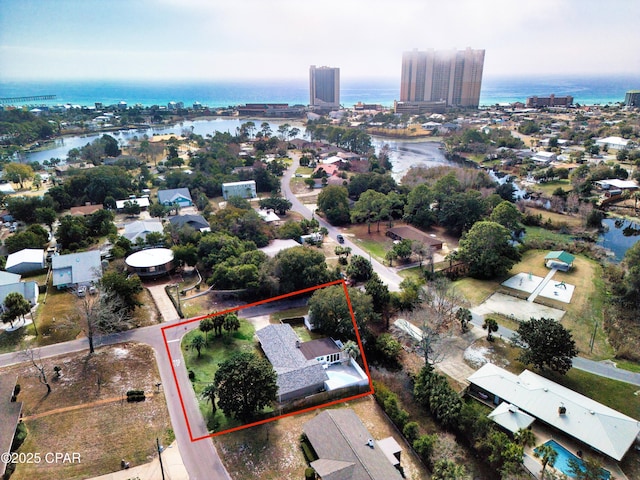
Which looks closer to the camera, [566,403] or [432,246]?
[566,403]

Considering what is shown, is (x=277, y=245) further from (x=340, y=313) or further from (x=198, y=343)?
(x=198, y=343)

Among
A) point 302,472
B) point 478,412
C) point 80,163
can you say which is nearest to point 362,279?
point 478,412

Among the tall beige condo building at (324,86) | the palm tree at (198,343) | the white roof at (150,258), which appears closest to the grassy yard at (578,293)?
the palm tree at (198,343)

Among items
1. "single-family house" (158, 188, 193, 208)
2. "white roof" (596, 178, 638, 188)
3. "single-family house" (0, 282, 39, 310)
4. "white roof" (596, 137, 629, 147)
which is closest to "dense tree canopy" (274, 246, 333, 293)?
"single-family house" (0, 282, 39, 310)

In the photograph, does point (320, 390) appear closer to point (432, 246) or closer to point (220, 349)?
point (220, 349)

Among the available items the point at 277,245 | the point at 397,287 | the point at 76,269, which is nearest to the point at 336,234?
the point at 277,245

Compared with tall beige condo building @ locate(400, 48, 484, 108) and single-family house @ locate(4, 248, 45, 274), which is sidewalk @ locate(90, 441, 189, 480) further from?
tall beige condo building @ locate(400, 48, 484, 108)

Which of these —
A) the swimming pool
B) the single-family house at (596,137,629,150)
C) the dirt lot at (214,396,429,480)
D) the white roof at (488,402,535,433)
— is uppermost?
the single-family house at (596,137,629,150)
